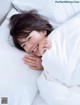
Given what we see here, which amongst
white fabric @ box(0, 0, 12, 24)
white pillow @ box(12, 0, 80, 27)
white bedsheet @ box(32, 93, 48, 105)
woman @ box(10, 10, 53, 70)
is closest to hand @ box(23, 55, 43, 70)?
woman @ box(10, 10, 53, 70)

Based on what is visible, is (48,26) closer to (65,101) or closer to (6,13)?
(6,13)

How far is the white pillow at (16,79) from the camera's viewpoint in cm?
91

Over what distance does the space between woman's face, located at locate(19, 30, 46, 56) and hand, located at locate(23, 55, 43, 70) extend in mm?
23

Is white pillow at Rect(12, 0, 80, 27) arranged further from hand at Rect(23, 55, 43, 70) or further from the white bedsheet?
the white bedsheet

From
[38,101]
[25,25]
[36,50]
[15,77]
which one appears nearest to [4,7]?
[25,25]

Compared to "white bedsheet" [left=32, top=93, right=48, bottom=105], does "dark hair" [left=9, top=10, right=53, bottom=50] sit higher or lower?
higher

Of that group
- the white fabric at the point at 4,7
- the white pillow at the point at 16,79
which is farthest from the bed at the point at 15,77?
the white fabric at the point at 4,7

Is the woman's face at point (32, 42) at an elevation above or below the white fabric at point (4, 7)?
below

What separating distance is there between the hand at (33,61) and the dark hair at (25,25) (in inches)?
3.6

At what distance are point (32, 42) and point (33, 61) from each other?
0.29 feet

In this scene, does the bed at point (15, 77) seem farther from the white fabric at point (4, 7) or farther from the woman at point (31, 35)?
the white fabric at point (4, 7)

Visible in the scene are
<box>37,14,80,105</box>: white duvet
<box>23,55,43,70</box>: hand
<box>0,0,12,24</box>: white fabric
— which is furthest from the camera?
<box>0,0,12,24</box>: white fabric

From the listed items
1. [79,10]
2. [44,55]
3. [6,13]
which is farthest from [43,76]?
[6,13]

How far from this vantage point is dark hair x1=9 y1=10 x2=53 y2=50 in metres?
1.06
